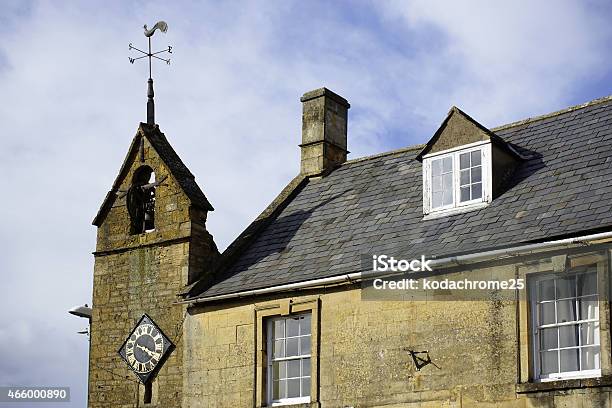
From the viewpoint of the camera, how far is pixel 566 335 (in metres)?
16.6

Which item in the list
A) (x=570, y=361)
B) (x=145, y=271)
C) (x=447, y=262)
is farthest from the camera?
(x=145, y=271)

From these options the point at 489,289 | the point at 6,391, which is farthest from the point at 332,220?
the point at 6,391

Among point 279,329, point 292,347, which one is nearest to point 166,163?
point 279,329

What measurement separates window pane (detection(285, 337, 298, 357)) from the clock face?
8.71 ft

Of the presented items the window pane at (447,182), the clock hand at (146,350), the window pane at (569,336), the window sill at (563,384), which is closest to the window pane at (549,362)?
the window pane at (569,336)

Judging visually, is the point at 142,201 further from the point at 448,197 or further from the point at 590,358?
the point at 590,358

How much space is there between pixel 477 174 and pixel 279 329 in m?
4.31

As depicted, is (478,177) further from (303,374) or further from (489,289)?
(303,374)

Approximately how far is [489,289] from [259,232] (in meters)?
6.47

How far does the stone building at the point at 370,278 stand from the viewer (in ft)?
55.2

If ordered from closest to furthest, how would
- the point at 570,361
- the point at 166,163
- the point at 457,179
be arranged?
the point at 570,361, the point at 457,179, the point at 166,163

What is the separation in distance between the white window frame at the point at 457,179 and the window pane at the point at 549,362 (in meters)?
3.32

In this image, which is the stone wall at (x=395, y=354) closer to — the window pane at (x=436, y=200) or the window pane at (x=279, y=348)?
the window pane at (x=279, y=348)

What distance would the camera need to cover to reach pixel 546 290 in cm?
Result: 1702
